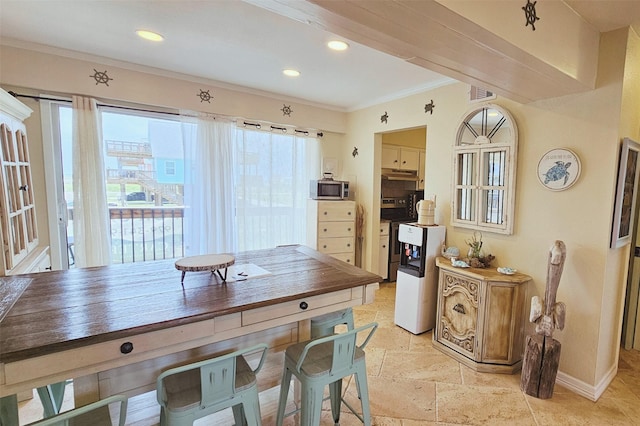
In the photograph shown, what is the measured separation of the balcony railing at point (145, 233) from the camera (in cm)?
313

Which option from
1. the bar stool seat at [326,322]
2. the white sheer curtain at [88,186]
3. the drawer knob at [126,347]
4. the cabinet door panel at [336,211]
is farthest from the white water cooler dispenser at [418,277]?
the white sheer curtain at [88,186]

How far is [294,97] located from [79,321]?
10.8 ft

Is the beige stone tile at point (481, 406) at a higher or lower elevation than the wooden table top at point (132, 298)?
lower

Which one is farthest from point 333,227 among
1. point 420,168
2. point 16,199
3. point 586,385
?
point 16,199

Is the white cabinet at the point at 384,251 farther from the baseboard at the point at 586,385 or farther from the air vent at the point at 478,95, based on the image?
the baseboard at the point at 586,385

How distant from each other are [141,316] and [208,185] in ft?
7.61

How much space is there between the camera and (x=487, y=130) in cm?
263

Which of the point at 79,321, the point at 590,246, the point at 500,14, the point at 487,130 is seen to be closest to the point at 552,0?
the point at 500,14

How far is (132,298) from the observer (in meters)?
1.33

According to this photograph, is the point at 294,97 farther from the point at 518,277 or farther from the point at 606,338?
the point at 606,338

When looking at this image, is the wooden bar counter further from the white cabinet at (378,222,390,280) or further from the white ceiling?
the white cabinet at (378,222,390,280)

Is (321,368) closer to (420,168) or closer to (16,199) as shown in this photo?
(16,199)

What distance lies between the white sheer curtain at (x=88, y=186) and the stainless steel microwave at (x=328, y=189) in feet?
7.39

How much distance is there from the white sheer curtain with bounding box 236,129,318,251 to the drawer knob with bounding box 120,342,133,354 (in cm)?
255
